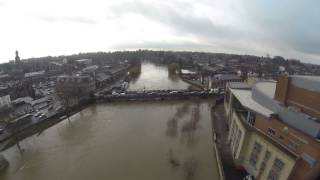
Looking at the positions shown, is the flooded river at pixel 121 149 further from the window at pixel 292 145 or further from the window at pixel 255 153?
the window at pixel 292 145

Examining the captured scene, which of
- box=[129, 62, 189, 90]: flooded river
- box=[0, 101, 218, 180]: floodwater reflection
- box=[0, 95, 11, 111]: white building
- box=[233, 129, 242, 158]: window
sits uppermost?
box=[233, 129, 242, 158]: window

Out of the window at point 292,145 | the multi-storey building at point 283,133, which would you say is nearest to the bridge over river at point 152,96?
the multi-storey building at point 283,133

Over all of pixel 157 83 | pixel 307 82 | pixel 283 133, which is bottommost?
pixel 157 83

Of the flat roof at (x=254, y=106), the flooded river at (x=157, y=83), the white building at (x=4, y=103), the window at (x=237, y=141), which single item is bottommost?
the flooded river at (x=157, y=83)

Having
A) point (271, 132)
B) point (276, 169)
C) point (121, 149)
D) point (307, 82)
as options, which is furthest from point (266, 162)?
point (121, 149)

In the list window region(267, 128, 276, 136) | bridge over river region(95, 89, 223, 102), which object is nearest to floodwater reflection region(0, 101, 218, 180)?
window region(267, 128, 276, 136)

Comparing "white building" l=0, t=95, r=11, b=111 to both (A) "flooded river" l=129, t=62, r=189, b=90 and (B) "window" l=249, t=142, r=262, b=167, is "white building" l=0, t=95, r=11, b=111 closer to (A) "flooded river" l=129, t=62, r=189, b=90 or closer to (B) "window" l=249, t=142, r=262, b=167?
(A) "flooded river" l=129, t=62, r=189, b=90

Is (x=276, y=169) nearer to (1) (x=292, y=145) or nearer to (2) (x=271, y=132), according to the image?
(1) (x=292, y=145)
